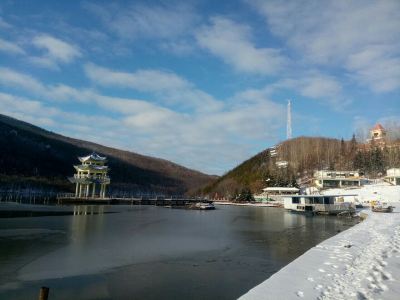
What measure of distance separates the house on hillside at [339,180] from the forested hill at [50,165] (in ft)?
271

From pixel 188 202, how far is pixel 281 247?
7282 cm

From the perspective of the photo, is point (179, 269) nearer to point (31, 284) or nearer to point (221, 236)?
point (31, 284)

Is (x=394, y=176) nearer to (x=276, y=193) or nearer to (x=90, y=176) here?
(x=276, y=193)

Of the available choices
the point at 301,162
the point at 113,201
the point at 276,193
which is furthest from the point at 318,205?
the point at 301,162

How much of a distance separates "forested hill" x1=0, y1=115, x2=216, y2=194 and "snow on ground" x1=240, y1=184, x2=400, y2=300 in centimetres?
11272

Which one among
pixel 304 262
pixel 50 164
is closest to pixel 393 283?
pixel 304 262

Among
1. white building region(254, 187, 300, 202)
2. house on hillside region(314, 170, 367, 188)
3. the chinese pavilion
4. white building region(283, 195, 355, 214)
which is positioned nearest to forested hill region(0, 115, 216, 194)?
the chinese pavilion

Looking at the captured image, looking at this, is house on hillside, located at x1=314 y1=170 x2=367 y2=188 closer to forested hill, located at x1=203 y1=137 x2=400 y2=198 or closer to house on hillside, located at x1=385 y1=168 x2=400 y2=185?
house on hillside, located at x1=385 y1=168 x2=400 y2=185

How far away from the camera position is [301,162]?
121 meters

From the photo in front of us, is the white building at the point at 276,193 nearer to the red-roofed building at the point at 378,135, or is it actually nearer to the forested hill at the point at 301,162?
the forested hill at the point at 301,162

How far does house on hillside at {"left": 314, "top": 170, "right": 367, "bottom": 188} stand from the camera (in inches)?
3381

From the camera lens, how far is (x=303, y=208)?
54.7 meters

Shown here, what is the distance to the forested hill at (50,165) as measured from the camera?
124056 mm

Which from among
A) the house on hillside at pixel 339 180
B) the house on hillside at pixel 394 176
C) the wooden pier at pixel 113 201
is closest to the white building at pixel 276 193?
the house on hillside at pixel 339 180
